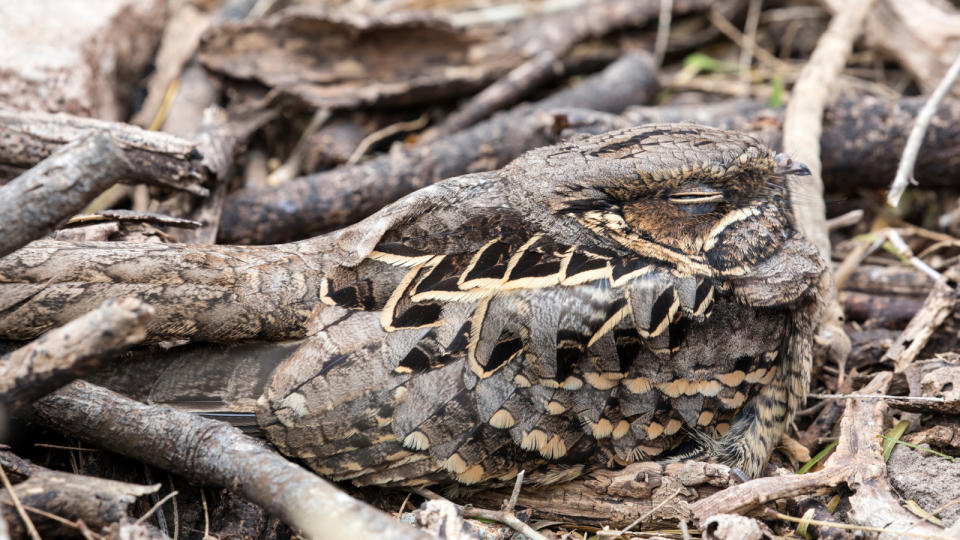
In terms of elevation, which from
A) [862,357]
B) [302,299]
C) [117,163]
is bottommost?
[862,357]

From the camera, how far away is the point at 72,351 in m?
1.68

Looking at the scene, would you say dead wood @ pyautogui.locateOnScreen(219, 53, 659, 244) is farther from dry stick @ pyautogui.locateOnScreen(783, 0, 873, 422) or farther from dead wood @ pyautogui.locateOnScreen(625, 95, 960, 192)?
dry stick @ pyautogui.locateOnScreen(783, 0, 873, 422)

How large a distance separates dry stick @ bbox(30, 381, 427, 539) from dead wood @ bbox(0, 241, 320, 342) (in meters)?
0.23

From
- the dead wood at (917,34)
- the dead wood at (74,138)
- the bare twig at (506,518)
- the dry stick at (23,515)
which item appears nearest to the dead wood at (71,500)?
the dry stick at (23,515)

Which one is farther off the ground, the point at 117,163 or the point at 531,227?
the point at 117,163

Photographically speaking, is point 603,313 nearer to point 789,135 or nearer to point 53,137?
point 789,135

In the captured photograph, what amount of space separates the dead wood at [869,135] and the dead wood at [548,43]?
58 centimetres

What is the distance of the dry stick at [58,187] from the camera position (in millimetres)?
1794

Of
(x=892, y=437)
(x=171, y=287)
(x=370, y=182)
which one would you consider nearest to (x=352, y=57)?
(x=370, y=182)

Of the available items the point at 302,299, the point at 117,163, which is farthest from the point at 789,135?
the point at 117,163

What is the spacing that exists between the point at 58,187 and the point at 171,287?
1.85 feet

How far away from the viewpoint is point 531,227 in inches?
99.8

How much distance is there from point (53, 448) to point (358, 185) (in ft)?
5.13

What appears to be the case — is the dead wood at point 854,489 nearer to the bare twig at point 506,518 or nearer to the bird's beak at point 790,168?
the bare twig at point 506,518
